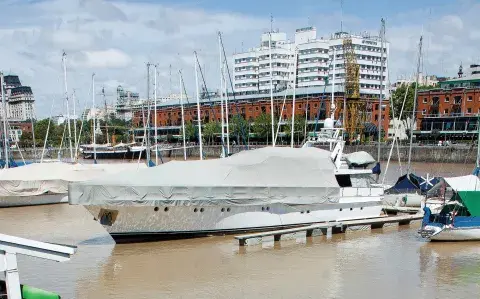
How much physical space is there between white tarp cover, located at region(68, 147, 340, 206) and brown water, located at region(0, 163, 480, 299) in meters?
2.09

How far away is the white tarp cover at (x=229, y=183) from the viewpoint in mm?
23734

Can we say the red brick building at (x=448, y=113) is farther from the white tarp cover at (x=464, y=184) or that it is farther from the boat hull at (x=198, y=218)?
the boat hull at (x=198, y=218)

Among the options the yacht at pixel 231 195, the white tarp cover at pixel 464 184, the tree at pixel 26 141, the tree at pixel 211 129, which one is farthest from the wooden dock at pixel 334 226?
the tree at pixel 26 141

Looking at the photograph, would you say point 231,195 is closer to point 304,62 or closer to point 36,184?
point 36,184

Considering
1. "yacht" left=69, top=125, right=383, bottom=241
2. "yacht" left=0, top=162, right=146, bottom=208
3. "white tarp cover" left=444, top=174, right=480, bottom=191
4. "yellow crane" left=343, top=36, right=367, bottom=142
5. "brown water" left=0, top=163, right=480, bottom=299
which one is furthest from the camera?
"yellow crane" left=343, top=36, right=367, bottom=142

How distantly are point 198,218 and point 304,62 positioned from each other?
12305 cm

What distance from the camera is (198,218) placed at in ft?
83.0

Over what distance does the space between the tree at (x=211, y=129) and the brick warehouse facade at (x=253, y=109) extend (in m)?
1.88

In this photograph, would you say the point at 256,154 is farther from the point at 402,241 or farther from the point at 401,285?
the point at 401,285

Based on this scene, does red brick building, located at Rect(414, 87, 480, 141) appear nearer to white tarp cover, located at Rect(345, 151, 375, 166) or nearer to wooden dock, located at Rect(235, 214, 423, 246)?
white tarp cover, located at Rect(345, 151, 375, 166)

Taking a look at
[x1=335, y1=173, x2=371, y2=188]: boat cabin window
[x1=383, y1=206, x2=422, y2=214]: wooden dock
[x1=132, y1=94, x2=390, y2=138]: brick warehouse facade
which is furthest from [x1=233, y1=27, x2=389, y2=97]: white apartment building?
[x1=335, y1=173, x2=371, y2=188]: boat cabin window

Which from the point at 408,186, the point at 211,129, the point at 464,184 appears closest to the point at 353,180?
the point at 464,184

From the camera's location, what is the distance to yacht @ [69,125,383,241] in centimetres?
2400

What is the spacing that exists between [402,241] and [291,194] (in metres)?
5.72
